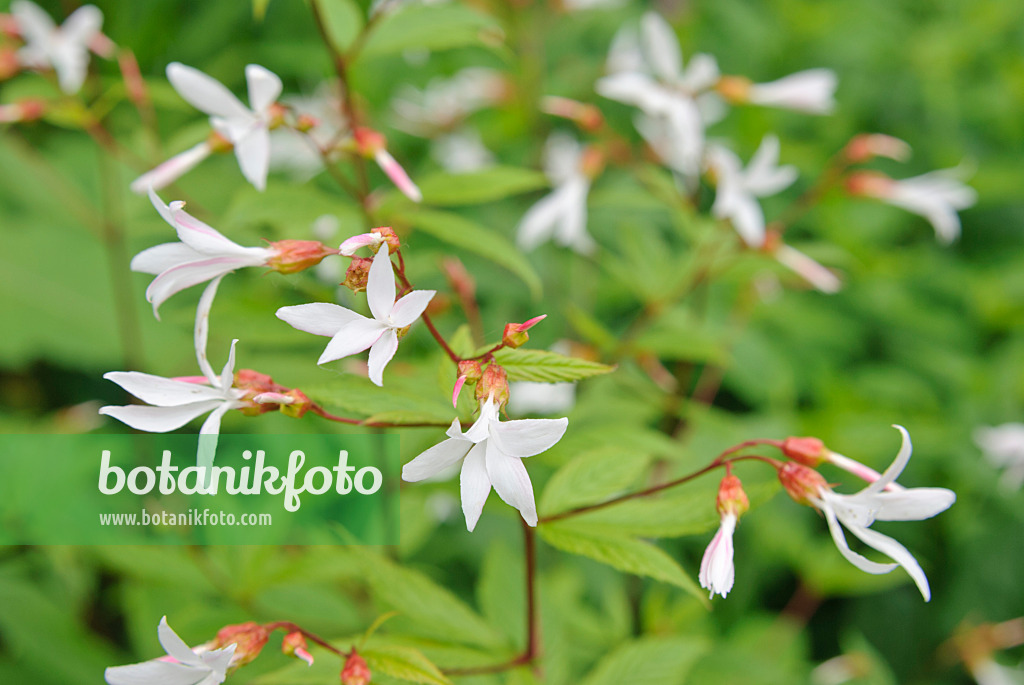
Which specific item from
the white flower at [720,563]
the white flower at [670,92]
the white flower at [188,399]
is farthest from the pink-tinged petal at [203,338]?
the white flower at [670,92]

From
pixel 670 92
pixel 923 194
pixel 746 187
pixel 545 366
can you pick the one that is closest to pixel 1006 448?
pixel 923 194

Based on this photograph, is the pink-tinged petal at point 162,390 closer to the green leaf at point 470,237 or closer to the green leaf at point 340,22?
the green leaf at point 470,237

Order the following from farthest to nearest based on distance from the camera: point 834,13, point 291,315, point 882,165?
point 834,13
point 882,165
point 291,315

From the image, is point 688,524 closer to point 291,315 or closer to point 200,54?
point 291,315

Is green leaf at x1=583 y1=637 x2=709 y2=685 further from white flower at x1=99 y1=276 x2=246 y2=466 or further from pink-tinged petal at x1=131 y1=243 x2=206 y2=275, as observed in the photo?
pink-tinged petal at x1=131 y1=243 x2=206 y2=275

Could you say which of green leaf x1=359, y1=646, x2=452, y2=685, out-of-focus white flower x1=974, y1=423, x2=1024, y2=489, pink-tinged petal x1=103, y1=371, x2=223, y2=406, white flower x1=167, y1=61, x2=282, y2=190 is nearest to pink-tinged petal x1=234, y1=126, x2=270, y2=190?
white flower x1=167, y1=61, x2=282, y2=190

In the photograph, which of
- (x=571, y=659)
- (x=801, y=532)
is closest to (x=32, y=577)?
(x=571, y=659)

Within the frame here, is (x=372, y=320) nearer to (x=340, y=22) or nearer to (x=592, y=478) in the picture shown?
(x=592, y=478)

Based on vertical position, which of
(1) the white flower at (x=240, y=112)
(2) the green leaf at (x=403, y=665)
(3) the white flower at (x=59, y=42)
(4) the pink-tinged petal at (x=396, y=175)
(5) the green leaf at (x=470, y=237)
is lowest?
(2) the green leaf at (x=403, y=665)
